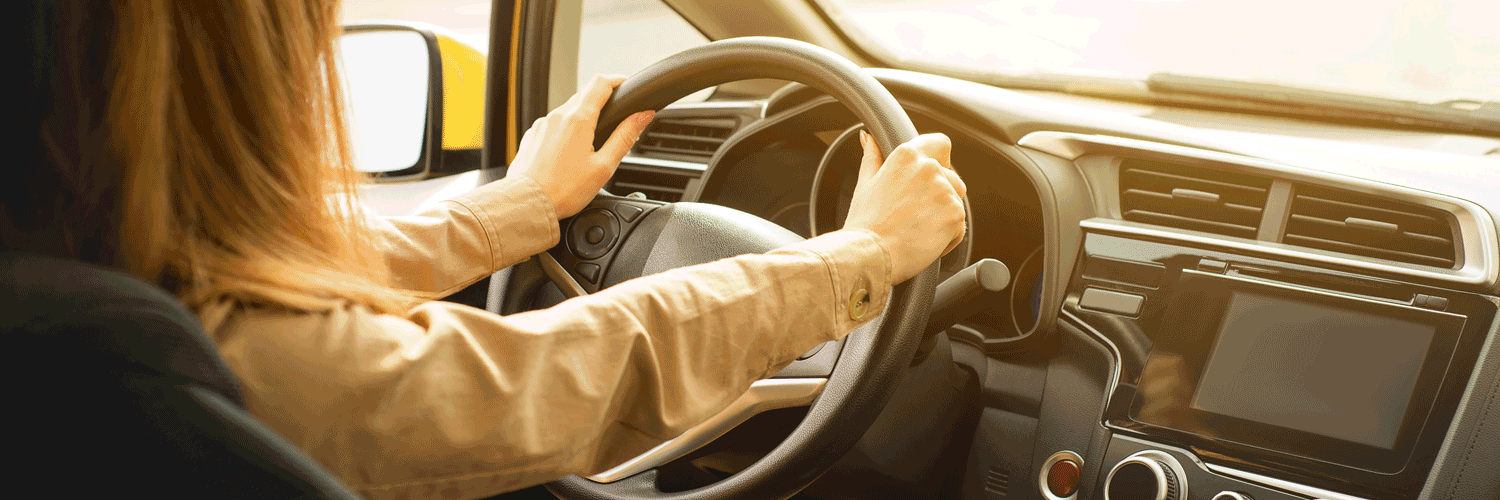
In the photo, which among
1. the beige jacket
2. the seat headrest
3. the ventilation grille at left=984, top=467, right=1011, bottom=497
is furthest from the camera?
the ventilation grille at left=984, top=467, right=1011, bottom=497

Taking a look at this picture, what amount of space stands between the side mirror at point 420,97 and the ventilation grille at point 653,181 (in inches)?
19.0

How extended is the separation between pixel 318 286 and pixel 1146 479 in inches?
45.2

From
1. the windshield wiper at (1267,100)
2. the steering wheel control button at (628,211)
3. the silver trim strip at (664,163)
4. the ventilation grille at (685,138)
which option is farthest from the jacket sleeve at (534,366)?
the windshield wiper at (1267,100)

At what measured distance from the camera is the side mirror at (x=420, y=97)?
Result: 2.34m

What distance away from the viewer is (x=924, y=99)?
1.35m

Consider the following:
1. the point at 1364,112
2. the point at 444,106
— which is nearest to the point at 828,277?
the point at 1364,112

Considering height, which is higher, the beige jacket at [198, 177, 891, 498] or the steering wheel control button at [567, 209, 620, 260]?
the beige jacket at [198, 177, 891, 498]

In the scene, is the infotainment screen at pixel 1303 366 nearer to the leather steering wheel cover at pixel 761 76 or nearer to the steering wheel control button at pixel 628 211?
the leather steering wheel cover at pixel 761 76

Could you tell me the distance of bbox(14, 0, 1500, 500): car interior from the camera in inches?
43.1

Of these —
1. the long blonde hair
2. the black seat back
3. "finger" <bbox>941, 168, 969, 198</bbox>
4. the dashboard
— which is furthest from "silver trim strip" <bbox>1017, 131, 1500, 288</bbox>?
the black seat back

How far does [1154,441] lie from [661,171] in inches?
43.6

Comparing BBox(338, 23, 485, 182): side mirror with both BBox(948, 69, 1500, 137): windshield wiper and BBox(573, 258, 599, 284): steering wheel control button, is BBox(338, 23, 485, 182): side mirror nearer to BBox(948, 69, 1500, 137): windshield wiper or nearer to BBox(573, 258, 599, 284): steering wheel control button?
BBox(573, 258, 599, 284): steering wheel control button

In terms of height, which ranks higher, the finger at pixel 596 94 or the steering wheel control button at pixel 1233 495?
the finger at pixel 596 94

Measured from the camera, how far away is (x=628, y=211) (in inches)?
51.3
